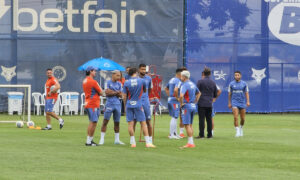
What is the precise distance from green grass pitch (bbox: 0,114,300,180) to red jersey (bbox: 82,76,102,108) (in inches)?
40.3

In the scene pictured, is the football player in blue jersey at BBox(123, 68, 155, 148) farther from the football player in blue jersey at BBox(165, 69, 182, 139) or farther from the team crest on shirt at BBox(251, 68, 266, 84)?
the team crest on shirt at BBox(251, 68, 266, 84)

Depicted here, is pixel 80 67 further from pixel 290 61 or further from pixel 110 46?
pixel 290 61

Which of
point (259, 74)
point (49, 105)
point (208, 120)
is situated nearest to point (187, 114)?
point (208, 120)

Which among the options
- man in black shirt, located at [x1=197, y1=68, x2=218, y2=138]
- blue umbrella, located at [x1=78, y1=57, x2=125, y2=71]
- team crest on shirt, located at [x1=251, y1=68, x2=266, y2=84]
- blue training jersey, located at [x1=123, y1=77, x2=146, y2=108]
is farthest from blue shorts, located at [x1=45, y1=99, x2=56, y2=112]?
team crest on shirt, located at [x1=251, y1=68, x2=266, y2=84]

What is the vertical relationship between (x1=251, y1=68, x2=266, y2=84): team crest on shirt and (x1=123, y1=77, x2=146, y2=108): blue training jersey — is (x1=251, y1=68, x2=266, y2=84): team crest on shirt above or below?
above

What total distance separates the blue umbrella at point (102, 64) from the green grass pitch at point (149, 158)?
10.5 m

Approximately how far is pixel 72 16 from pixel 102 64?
4.09 m

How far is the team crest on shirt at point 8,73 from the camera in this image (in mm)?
33062

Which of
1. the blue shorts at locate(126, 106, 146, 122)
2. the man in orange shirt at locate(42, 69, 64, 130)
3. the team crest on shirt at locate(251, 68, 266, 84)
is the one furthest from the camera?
the team crest on shirt at locate(251, 68, 266, 84)

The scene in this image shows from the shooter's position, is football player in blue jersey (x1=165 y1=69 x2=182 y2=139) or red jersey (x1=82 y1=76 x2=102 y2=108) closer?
red jersey (x1=82 y1=76 x2=102 y2=108)

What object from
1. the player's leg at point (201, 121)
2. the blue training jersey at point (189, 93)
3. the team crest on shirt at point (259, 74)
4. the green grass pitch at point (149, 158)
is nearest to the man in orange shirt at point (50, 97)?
the green grass pitch at point (149, 158)

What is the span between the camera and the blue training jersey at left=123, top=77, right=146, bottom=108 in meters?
16.1

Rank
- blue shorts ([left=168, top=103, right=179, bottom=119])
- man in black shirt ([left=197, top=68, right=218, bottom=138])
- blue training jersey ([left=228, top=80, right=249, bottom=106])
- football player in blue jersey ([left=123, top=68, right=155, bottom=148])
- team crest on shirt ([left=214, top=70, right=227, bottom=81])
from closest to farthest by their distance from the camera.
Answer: football player in blue jersey ([left=123, top=68, right=155, bottom=148]) → blue shorts ([left=168, top=103, right=179, bottom=119]) → man in black shirt ([left=197, top=68, right=218, bottom=138]) → blue training jersey ([left=228, top=80, right=249, bottom=106]) → team crest on shirt ([left=214, top=70, right=227, bottom=81])

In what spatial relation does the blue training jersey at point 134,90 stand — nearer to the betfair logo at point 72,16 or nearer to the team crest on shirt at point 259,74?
the betfair logo at point 72,16
